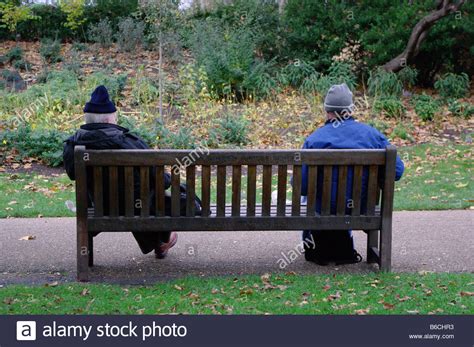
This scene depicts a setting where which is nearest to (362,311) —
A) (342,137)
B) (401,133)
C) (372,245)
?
(372,245)

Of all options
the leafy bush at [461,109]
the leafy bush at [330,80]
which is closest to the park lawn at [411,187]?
the leafy bush at [461,109]

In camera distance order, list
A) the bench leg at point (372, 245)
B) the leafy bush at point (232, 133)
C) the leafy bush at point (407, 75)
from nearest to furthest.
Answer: the bench leg at point (372, 245), the leafy bush at point (232, 133), the leafy bush at point (407, 75)

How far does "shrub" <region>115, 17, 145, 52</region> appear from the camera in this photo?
1906 cm

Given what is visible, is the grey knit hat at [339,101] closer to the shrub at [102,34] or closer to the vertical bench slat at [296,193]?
the vertical bench slat at [296,193]

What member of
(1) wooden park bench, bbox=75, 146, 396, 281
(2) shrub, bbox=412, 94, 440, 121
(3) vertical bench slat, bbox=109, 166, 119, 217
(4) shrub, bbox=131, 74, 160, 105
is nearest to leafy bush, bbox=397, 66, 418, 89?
(2) shrub, bbox=412, 94, 440, 121

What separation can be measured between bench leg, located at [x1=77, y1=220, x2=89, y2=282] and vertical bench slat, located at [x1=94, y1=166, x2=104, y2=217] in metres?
0.15

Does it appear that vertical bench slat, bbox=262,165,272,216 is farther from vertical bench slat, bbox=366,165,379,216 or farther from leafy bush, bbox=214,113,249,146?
leafy bush, bbox=214,113,249,146

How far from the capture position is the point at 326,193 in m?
5.81

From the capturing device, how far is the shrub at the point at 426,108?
1400cm

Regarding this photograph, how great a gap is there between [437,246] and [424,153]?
212 inches

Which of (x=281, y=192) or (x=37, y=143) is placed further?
(x=37, y=143)

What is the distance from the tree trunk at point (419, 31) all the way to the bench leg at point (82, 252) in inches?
452

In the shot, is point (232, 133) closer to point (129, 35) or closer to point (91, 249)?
point (91, 249)

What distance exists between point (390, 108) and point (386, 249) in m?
8.52
